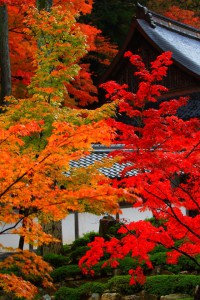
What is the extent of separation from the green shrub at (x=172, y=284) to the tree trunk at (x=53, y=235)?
3697 mm

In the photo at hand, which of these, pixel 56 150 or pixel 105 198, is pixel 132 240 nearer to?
pixel 105 198

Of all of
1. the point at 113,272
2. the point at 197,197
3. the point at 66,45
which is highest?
the point at 66,45

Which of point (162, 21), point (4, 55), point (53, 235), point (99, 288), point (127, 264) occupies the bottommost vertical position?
point (99, 288)

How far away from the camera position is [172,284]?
9734 millimetres

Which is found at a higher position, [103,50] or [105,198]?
[103,50]

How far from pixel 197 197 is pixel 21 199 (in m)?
3.01

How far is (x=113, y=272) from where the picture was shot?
38.2ft

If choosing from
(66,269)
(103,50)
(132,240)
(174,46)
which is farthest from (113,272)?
(103,50)

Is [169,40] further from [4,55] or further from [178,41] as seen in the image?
[4,55]

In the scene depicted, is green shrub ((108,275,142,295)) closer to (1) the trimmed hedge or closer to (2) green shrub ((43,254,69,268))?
(1) the trimmed hedge

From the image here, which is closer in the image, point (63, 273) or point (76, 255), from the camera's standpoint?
point (63, 273)

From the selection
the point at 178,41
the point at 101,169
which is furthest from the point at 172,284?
the point at 178,41

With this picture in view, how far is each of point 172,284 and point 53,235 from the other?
422cm

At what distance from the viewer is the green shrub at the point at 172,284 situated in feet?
31.3
